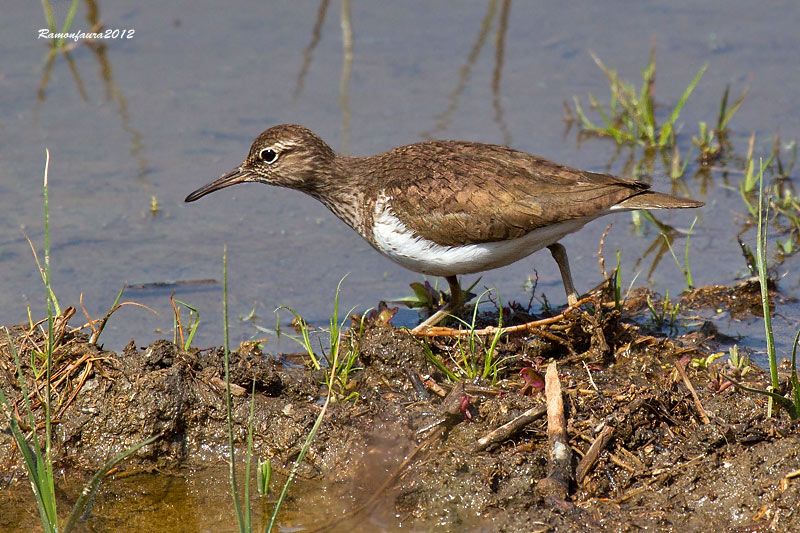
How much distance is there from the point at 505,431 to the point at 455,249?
158cm

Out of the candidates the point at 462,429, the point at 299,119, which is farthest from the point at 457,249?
the point at 299,119

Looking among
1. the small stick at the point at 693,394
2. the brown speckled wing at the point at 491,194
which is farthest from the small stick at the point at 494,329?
the small stick at the point at 693,394

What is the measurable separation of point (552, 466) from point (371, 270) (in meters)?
3.51

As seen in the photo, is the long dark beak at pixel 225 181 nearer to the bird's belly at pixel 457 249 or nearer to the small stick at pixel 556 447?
the bird's belly at pixel 457 249

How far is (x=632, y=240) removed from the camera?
8.52 meters

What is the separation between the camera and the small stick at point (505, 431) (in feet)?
17.3

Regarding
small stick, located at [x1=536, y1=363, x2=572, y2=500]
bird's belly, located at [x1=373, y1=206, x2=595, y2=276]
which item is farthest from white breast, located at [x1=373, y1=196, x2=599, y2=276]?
small stick, located at [x1=536, y1=363, x2=572, y2=500]

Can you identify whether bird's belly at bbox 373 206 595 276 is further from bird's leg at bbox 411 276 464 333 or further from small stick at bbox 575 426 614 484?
small stick at bbox 575 426 614 484

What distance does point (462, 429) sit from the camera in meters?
5.47

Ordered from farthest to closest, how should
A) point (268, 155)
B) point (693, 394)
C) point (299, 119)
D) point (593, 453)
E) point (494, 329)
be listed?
1. point (299, 119)
2. point (268, 155)
3. point (494, 329)
4. point (693, 394)
5. point (593, 453)

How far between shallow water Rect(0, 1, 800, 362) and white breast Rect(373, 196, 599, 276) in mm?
1183

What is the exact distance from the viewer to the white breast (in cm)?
643

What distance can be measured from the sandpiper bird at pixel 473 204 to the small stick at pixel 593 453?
1641mm

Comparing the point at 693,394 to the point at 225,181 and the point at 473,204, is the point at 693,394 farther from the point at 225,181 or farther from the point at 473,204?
the point at 225,181
